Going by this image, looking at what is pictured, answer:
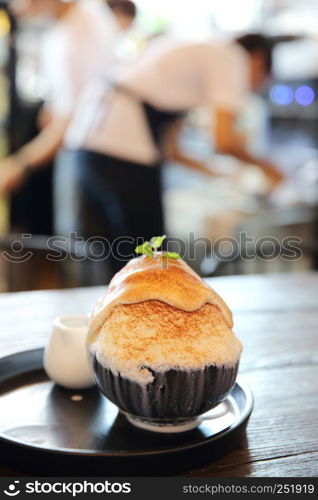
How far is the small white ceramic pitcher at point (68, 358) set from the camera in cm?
78

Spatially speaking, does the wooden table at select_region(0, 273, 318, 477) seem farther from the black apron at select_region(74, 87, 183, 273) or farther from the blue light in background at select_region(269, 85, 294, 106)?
the blue light in background at select_region(269, 85, 294, 106)

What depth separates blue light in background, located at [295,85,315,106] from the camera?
4793 mm

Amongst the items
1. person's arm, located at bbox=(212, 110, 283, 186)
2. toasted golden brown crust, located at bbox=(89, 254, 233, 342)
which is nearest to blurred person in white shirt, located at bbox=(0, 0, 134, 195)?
person's arm, located at bbox=(212, 110, 283, 186)

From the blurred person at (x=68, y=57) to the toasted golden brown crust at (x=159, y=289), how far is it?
4.99 ft

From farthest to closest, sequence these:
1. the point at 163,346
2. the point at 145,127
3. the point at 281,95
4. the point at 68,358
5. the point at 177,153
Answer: the point at 281,95
the point at 177,153
the point at 145,127
the point at 68,358
the point at 163,346

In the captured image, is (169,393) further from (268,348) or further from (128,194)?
(128,194)

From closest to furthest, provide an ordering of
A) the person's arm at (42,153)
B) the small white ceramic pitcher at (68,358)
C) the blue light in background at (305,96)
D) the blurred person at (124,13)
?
the small white ceramic pitcher at (68,358) < the person's arm at (42,153) < the blurred person at (124,13) < the blue light in background at (305,96)

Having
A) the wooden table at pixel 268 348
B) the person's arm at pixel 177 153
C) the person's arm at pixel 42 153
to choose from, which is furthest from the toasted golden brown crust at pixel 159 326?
the person's arm at pixel 42 153

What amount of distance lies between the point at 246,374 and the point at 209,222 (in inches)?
84.0

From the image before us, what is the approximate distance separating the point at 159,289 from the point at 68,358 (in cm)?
20

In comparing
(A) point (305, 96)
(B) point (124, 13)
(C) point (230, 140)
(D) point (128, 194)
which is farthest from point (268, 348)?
(A) point (305, 96)

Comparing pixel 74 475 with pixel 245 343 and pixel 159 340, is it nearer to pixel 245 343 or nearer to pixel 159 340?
pixel 159 340

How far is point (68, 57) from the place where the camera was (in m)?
2.21

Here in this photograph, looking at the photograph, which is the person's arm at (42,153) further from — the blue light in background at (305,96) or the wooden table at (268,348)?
the blue light in background at (305,96)
